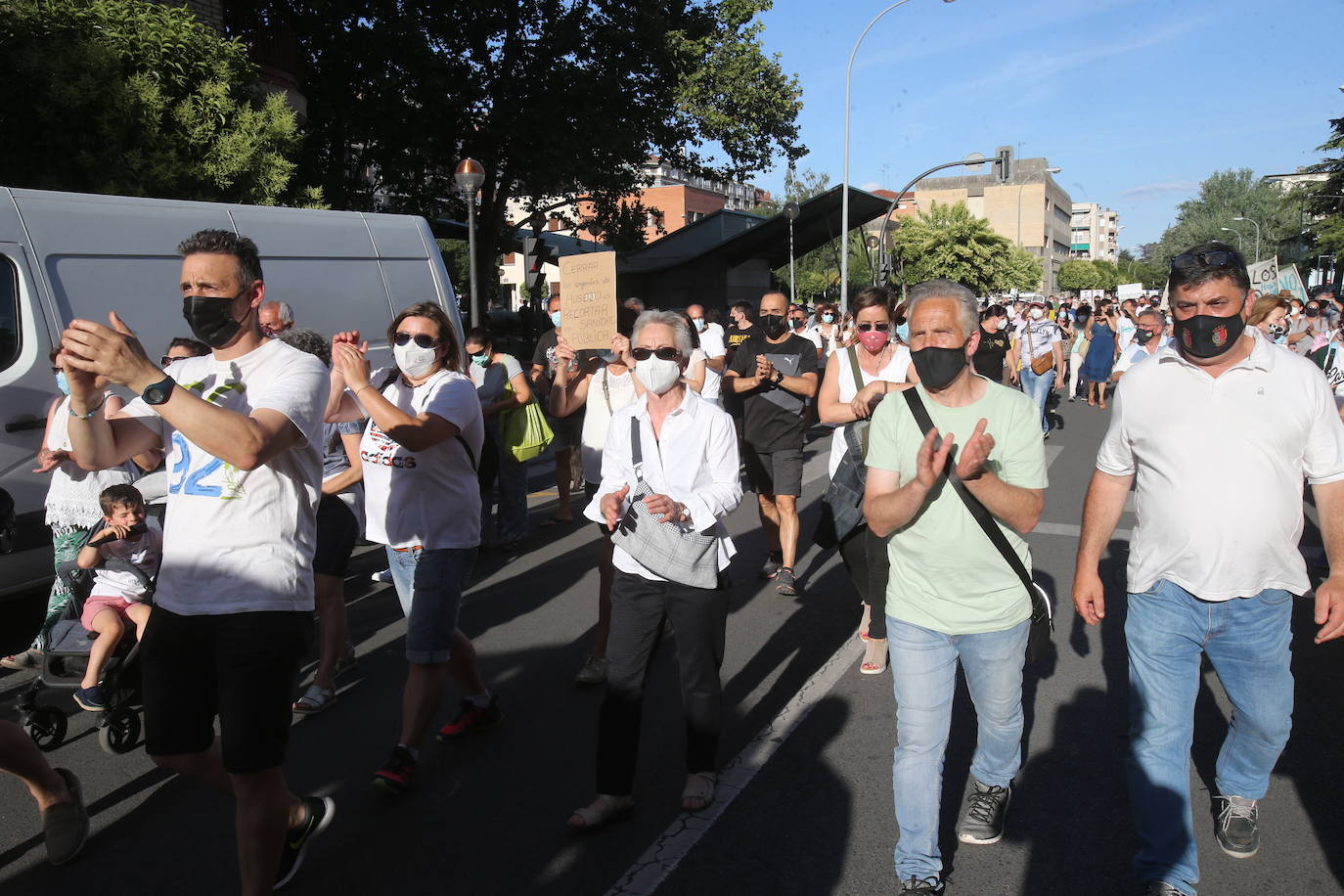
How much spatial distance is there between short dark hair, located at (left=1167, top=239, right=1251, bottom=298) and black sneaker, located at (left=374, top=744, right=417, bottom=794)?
2.97 m

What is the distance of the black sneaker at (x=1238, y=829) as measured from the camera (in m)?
3.13

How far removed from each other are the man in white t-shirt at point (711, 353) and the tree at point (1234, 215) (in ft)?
306

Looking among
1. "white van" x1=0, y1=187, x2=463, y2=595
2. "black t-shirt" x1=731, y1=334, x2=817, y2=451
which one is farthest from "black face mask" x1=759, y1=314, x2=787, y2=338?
"white van" x1=0, y1=187, x2=463, y2=595

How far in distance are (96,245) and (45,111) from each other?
4.77 metres

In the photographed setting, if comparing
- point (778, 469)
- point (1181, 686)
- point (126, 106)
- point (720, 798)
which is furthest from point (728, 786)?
point (126, 106)

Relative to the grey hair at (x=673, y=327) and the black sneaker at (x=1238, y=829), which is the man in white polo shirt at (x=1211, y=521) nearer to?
the black sneaker at (x=1238, y=829)

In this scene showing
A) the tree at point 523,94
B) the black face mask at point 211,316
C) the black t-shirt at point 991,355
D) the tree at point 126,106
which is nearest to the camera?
the black face mask at point 211,316

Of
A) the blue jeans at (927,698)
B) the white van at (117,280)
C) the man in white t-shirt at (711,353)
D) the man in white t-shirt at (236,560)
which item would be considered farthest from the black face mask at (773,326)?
the man in white t-shirt at (236,560)

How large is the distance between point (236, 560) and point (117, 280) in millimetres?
4659

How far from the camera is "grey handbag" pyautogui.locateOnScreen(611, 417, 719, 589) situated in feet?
10.8

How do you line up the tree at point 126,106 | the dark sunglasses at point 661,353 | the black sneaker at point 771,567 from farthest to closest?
1. the tree at point 126,106
2. the black sneaker at point 771,567
3. the dark sunglasses at point 661,353

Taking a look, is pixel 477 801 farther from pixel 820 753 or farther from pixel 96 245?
pixel 96 245

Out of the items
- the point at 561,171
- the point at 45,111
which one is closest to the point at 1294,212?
the point at 561,171

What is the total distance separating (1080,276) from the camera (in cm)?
9469
